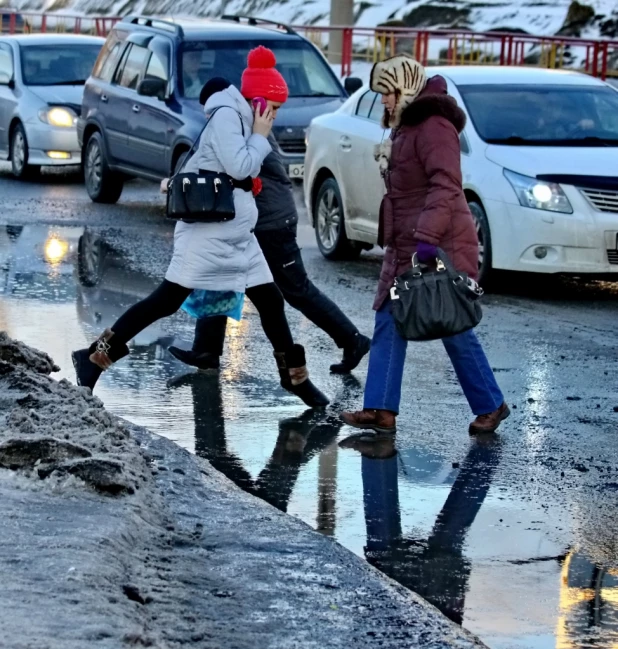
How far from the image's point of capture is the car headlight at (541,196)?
35.2 feet

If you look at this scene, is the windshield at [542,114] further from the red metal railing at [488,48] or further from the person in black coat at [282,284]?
the red metal railing at [488,48]

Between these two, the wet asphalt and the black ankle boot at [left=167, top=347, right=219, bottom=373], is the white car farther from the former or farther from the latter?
the black ankle boot at [left=167, top=347, right=219, bottom=373]

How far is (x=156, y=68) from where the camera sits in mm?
15703

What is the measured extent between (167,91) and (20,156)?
443 cm

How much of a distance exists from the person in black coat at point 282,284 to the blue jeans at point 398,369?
123cm

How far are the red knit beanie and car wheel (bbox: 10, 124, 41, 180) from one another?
39.3 feet

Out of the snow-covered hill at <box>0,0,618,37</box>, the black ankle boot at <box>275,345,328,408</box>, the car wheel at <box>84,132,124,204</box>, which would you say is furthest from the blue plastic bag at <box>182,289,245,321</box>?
the snow-covered hill at <box>0,0,618,37</box>

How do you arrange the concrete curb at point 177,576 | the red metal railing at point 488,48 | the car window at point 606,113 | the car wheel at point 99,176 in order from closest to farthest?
the concrete curb at point 177,576, the car window at point 606,113, the car wheel at point 99,176, the red metal railing at point 488,48

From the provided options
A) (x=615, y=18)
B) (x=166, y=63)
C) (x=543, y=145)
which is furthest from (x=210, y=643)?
(x=615, y=18)

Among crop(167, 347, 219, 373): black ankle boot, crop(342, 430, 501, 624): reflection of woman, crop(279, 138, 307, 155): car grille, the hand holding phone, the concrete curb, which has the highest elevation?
the hand holding phone

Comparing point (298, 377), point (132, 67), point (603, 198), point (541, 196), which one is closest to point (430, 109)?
point (298, 377)

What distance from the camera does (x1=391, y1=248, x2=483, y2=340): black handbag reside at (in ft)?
22.1

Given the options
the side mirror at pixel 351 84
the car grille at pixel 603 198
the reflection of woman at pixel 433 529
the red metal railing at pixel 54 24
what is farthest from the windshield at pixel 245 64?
the red metal railing at pixel 54 24

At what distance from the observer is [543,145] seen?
37.2 feet
